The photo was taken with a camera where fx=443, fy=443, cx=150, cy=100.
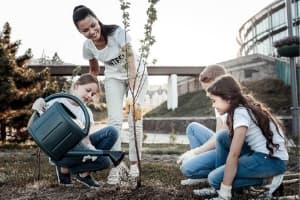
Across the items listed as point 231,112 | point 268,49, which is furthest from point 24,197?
point 268,49

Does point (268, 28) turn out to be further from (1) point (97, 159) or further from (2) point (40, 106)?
(2) point (40, 106)

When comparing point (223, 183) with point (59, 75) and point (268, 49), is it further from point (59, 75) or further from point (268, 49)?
point (268, 49)

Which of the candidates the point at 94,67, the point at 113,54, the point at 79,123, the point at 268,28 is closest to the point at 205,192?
A: the point at 79,123

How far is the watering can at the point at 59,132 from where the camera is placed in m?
2.65

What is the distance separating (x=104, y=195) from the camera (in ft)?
8.82

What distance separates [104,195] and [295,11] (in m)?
28.9

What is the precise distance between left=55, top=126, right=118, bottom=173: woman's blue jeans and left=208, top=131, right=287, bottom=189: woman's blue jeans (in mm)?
880

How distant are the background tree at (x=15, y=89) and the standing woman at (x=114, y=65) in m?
6.29

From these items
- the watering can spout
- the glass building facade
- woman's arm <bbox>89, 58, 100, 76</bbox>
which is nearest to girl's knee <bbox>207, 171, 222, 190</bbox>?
the watering can spout

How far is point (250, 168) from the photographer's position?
8.27 feet

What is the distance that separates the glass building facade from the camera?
29.5 meters

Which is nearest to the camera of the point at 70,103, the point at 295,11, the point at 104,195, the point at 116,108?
the point at 104,195

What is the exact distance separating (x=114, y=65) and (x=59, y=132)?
944 mm

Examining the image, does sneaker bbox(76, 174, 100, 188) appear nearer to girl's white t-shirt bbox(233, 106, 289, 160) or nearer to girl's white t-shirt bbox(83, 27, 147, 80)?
girl's white t-shirt bbox(83, 27, 147, 80)
